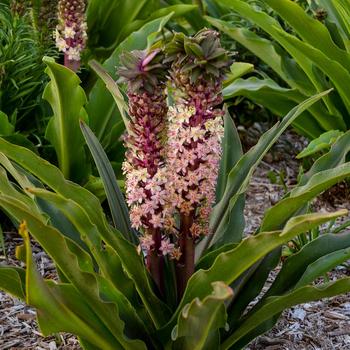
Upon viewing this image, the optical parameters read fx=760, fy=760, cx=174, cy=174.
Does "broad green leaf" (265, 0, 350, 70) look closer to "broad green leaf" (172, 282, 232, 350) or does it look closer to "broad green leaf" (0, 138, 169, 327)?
"broad green leaf" (0, 138, 169, 327)

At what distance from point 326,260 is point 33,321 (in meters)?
1.14

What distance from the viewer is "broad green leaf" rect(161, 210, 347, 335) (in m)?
1.75

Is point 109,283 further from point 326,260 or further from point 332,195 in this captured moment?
point 332,195

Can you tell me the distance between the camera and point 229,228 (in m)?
2.44

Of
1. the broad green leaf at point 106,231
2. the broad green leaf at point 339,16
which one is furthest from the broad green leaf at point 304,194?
the broad green leaf at point 339,16

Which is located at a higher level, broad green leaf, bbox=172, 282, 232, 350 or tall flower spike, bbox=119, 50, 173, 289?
tall flower spike, bbox=119, 50, 173, 289

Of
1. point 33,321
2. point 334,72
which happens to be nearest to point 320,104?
point 334,72

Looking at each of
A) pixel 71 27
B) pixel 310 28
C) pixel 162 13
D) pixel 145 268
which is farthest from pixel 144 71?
pixel 162 13

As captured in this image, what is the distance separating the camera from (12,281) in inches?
82.3

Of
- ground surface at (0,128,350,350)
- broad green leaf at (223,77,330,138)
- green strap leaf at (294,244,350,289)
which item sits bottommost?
ground surface at (0,128,350,350)

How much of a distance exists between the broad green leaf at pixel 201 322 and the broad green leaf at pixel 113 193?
1.35ft

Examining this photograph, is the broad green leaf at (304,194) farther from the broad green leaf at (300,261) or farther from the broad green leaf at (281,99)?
the broad green leaf at (281,99)

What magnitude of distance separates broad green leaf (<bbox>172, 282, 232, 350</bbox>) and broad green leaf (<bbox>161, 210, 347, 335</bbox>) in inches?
2.5

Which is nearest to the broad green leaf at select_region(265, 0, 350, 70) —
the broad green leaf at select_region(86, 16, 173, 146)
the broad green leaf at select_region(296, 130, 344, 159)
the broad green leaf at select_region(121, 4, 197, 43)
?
the broad green leaf at select_region(296, 130, 344, 159)
